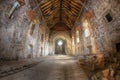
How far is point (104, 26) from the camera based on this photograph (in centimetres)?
885

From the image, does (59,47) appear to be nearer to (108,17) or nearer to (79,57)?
(79,57)

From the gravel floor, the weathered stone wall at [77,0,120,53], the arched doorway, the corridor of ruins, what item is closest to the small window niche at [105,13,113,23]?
the corridor of ruins

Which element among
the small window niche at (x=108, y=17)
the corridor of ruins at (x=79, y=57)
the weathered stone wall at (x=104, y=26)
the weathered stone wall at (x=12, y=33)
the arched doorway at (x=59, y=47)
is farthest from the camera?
the arched doorway at (x=59, y=47)

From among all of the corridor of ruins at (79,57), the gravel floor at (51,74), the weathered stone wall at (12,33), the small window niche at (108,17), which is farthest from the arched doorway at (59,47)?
the gravel floor at (51,74)

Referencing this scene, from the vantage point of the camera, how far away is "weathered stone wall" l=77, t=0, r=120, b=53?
24.8 feet

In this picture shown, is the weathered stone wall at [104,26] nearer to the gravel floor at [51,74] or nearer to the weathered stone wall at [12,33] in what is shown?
the gravel floor at [51,74]

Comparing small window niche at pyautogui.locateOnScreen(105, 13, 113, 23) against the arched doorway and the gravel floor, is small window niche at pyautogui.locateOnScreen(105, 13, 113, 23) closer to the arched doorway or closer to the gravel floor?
the gravel floor

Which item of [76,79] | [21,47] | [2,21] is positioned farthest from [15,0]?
[76,79]

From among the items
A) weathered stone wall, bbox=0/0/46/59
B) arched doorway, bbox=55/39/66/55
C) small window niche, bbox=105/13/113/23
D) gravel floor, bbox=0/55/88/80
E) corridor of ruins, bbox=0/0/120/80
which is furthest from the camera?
arched doorway, bbox=55/39/66/55

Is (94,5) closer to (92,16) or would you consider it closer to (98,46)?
(92,16)

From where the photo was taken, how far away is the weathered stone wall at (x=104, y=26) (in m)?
7.57

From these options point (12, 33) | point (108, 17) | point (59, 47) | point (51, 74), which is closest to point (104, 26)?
point (108, 17)

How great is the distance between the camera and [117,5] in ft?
24.1

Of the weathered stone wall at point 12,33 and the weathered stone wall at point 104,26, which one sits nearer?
the weathered stone wall at point 12,33
